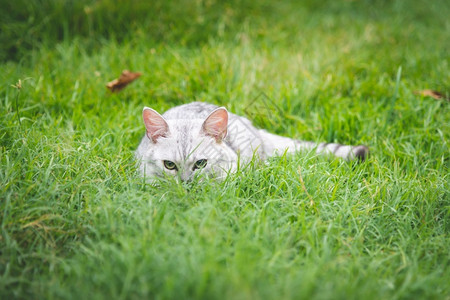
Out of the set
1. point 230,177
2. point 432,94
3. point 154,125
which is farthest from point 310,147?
point 432,94

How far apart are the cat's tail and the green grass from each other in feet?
0.41

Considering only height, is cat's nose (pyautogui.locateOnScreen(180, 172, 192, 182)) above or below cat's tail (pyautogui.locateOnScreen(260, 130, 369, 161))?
above

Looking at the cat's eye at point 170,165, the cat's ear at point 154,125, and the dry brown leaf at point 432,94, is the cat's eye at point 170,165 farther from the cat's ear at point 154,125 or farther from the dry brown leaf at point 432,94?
the dry brown leaf at point 432,94

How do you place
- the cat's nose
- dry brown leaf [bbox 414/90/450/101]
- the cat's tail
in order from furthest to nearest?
1. dry brown leaf [bbox 414/90/450/101]
2. the cat's tail
3. the cat's nose

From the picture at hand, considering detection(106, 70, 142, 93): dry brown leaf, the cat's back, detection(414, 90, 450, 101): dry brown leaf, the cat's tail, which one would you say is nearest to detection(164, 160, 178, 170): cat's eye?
the cat's back

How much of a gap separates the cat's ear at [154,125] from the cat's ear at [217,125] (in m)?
0.28

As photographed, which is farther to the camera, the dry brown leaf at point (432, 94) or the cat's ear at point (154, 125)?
the dry brown leaf at point (432, 94)

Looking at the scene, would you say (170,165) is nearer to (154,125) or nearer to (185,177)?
(185,177)

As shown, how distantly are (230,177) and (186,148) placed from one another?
36cm

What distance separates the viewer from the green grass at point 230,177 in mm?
1810

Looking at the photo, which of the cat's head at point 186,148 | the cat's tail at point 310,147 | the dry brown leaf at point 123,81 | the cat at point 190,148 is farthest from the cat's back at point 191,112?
the dry brown leaf at point 123,81

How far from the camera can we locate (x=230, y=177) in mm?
2504

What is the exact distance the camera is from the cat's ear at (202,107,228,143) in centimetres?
253

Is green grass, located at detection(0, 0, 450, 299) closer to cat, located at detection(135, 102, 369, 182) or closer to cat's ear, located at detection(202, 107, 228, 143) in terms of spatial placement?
cat, located at detection(135, 102, 369, 182)
